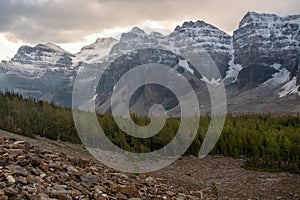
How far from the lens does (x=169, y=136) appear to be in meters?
56.1

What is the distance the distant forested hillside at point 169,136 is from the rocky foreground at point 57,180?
26669 millimetres

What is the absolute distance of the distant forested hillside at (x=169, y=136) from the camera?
148 feet

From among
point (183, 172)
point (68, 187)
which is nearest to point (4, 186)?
point (68, 187)

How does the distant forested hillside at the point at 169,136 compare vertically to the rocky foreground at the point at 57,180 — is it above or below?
below

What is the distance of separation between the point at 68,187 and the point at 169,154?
40.2 metres

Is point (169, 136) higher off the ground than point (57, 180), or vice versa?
point (57, 180)

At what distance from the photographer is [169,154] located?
5300 centimetres

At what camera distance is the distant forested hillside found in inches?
1780

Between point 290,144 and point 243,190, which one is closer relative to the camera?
point 243,190

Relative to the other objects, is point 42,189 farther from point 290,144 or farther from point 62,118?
point 62,118

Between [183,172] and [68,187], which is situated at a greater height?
[68,187]

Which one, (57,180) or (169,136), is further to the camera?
(169,136)

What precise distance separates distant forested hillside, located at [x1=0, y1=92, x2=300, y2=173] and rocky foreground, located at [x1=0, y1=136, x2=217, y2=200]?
26669 mm

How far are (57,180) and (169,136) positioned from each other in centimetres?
4296
